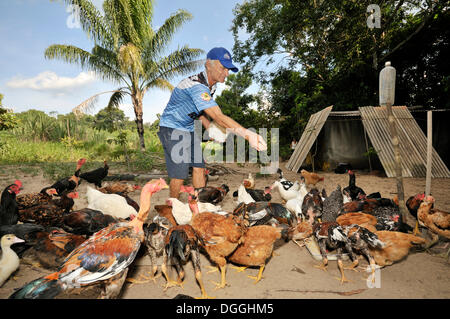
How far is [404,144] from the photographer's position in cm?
759

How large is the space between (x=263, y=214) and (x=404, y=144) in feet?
23.5

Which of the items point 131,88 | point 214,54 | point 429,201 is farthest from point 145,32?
point 429,201

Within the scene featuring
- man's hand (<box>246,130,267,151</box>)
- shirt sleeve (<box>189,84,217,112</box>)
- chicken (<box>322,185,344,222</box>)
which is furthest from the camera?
chicken (<box>322,185,344,222</box>)

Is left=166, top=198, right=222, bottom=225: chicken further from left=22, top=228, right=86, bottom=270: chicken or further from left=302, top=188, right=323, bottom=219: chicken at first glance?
left=302, top=188, right=323, bottom=219: chicken

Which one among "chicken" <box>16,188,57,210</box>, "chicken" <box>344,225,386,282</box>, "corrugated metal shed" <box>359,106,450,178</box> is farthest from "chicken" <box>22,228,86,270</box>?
"corrugated metal shed" <box>359,106,450,178</box>

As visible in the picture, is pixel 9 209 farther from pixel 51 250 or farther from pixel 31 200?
pixel 51 250

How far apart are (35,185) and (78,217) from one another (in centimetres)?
508

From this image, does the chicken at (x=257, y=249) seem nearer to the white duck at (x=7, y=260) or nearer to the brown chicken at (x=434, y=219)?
the brown chicken at (x=434, y=219)

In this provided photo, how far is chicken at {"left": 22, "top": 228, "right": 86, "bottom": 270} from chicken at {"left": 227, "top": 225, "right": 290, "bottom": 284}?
1.92m

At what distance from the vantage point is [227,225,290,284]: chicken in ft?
8.39

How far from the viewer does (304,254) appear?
3045mm

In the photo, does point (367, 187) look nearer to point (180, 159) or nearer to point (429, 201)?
point (429, 201)

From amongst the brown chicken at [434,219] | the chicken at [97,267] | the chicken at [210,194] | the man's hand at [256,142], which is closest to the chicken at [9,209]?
the chicken at [97,267]

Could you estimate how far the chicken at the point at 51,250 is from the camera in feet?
8.38
